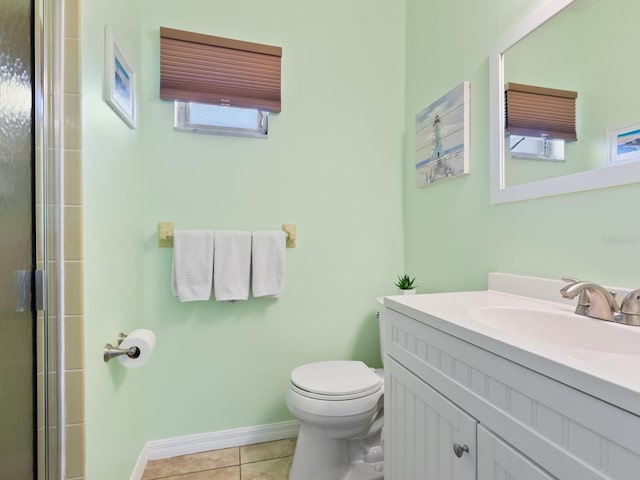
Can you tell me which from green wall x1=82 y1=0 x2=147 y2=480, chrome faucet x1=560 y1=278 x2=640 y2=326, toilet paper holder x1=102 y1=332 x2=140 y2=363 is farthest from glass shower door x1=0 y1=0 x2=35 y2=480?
chrome faucet x1=560 y1=278 x2=640 y2=326

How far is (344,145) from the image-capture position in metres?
1.84

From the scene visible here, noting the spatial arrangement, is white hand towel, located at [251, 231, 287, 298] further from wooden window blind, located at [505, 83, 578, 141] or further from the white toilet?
wooden window blind, located at [505, 83, 578, 141]

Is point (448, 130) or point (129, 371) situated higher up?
point (448, 130)

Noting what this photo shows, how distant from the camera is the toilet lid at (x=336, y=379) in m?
1.30

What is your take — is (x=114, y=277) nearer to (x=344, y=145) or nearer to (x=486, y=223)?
(x=344, y=145)

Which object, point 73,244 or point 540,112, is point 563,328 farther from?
point 73,244

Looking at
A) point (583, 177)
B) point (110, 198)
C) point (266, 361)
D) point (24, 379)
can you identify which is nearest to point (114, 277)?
point (110, 198)

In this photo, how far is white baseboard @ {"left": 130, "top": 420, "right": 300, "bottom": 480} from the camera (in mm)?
1552

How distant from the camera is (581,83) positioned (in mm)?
944

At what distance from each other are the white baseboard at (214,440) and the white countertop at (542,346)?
45.1 inches

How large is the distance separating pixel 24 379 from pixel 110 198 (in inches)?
23.1

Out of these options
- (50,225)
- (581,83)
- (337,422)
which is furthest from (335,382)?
(581,83)

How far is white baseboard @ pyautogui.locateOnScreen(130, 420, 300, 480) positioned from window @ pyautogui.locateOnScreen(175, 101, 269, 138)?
5.15ft

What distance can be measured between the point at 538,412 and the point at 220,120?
1.70 m
